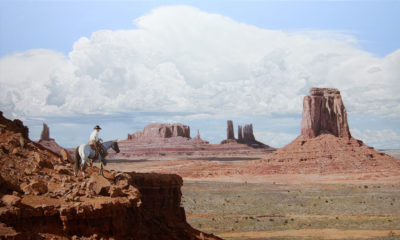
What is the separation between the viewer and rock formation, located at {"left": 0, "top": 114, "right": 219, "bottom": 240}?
32.4 feet

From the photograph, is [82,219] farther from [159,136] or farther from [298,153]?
[159,136]

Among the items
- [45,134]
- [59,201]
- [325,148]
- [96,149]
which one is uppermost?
[45,134]

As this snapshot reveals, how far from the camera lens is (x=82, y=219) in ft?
34.4

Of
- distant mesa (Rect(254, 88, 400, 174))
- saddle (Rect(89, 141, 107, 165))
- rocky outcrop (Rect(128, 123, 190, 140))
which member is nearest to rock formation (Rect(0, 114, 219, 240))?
saddle (Rect(89, 141, 107, 165))

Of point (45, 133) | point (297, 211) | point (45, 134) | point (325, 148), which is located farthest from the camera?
point (45, 133)

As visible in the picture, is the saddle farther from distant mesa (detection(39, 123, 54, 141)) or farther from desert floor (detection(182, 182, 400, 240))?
distant mesa (detection(39, 123, 54, 141))

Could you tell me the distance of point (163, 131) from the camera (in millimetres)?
171125

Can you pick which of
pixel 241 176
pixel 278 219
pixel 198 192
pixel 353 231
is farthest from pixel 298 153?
pixel 353 231

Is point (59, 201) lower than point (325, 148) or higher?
higher

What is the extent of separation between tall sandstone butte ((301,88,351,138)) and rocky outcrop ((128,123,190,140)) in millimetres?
97293

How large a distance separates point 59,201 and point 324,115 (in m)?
69.2

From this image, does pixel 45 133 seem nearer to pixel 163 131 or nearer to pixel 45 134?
pixel 45 134

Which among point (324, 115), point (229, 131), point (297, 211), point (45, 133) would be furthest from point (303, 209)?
point (229, 131)

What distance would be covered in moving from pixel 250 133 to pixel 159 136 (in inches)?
1230
